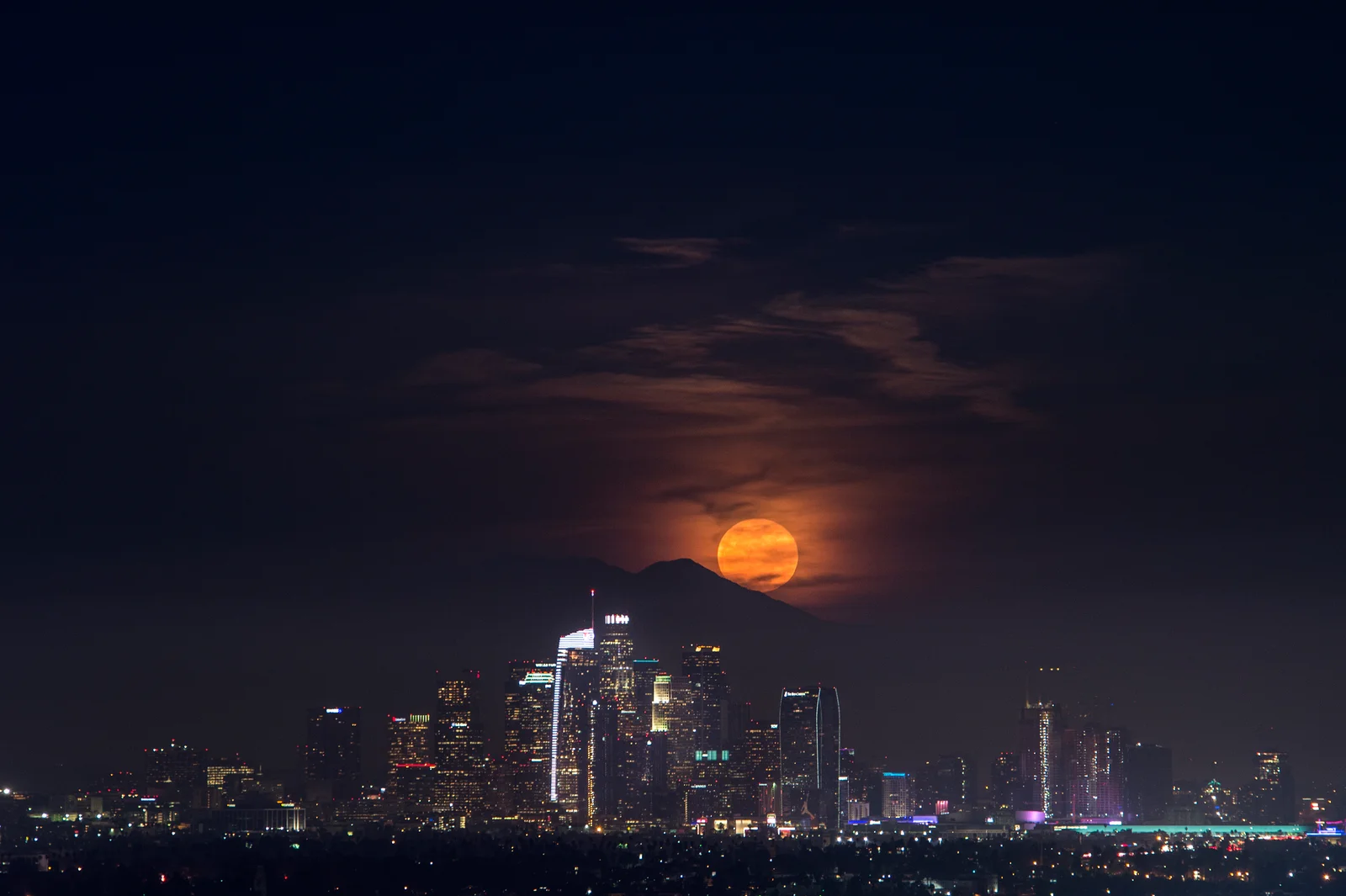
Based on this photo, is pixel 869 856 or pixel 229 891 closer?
pixel 229 891

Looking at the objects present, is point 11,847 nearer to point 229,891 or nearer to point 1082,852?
point 229,891

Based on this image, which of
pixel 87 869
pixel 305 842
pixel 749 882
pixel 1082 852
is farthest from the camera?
pixel 1082 852

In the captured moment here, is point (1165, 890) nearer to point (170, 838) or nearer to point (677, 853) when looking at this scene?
point (677, 853)

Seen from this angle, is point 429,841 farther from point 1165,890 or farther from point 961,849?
point 1165,890

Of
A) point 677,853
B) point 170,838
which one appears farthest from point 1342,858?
point 170,838

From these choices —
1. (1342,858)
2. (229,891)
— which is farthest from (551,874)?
(1342,858)

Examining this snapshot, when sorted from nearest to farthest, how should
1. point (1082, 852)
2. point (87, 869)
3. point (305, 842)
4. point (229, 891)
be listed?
point (229, 891) → point (87, 869) → point (305, 842) → point (1082, 852)

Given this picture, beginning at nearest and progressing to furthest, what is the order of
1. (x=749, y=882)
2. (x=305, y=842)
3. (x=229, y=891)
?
1. (x=229, y=891)
2. (x=749, y=882)
3. (x=305, y=842)

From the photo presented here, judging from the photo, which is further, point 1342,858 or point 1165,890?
point 1342,858
